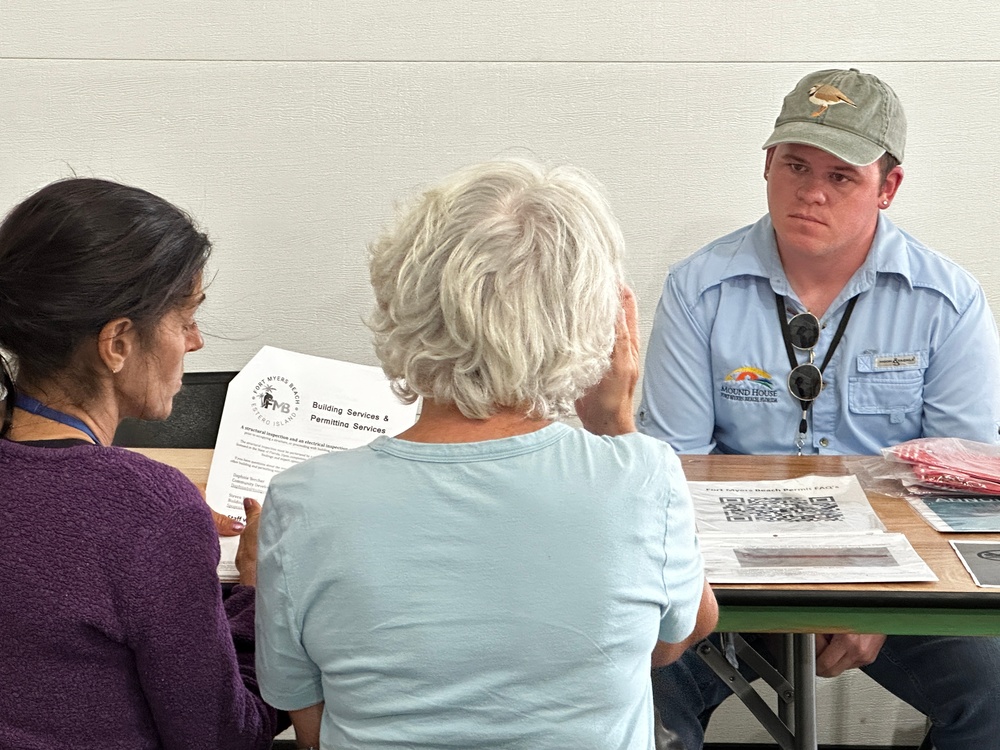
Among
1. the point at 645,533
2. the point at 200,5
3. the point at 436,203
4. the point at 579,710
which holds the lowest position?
the point at 579,710

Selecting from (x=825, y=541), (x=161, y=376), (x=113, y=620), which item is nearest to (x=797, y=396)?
(x=825, y=541)

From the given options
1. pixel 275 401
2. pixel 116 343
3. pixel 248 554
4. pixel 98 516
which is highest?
pixel 116 343

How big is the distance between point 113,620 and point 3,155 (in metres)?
2.04

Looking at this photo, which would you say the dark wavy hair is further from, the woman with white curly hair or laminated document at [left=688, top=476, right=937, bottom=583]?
laminated document at [left=688, top=476, right=937, bottom=583]

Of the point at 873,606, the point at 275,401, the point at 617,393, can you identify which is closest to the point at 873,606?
the point at 873,606

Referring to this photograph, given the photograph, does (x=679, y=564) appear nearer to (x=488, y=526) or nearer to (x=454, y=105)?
(x=488, y=526)

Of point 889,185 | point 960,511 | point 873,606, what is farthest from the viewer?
point 889,185

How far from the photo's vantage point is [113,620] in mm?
1218

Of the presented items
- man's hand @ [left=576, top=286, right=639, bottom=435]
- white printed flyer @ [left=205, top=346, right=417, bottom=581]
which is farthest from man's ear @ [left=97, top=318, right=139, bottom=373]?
man's hand @ [left=576, top=286, right=639, bottom=435]

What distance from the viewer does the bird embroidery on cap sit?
2230 millimetres

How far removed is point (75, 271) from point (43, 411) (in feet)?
0.57

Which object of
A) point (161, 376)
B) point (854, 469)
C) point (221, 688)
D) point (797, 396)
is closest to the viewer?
point (221, 688)

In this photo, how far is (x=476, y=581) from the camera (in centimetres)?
110

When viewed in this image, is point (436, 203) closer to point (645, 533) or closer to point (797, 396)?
point (645, 533)
